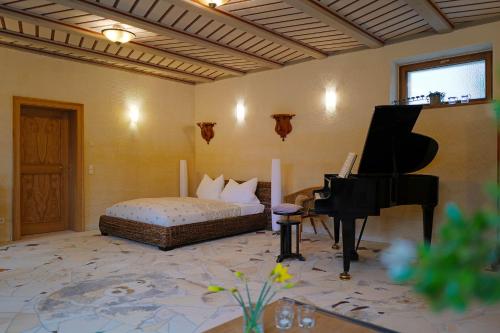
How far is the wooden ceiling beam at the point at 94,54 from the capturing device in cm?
507

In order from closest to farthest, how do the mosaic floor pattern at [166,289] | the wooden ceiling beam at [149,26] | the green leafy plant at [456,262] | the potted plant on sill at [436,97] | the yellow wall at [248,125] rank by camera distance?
the green leafy plant at [456,262]
the mosaic floor pattern at [166,289]
the wooden ceiling beam at [149,26]
the yellow wall at [248,125]
the potted plant on sill at [436,97]

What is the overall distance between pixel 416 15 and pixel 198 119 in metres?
4.83

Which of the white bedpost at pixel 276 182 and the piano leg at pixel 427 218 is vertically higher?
the white bedpost at pixel 276 182

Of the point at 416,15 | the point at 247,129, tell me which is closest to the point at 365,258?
the point at 416,15

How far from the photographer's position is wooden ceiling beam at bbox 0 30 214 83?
507 centimetres

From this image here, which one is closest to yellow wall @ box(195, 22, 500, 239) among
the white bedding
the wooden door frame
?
the white bedding

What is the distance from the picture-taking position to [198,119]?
8.09 meters

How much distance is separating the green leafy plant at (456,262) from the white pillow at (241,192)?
616cm

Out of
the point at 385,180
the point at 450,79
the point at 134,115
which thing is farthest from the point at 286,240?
the point at 134,115

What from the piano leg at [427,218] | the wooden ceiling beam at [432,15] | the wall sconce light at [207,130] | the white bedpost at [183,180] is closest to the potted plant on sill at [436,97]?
the wooden ceiling beam at [432,15]

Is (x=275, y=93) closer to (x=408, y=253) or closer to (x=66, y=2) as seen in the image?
(x=66, y=2)

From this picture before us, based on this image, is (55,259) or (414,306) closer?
(414,306)

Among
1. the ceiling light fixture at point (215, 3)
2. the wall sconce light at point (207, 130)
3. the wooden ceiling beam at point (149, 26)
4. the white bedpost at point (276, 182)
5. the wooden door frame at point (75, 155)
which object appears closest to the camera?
the ceiling light fixture at point (215, 3)

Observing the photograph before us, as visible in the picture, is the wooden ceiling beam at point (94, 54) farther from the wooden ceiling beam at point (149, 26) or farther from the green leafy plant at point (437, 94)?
the green leafy plant at point (437, 94)
